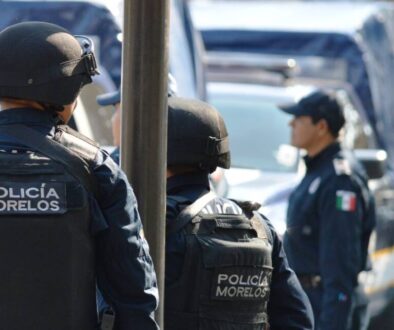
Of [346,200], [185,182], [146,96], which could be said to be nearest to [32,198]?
[146,96]

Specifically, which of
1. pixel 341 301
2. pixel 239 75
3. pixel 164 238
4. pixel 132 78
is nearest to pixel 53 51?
pixel 132 78

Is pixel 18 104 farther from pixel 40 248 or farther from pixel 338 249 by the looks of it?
pixel 338 249

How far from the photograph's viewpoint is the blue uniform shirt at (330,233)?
5.82m

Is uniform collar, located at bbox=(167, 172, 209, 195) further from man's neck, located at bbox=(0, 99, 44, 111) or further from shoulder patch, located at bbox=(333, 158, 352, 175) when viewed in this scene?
shoulder patch, located at bbox=(333, 158, 352, 175)

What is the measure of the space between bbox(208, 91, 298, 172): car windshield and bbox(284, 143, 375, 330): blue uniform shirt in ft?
7.88

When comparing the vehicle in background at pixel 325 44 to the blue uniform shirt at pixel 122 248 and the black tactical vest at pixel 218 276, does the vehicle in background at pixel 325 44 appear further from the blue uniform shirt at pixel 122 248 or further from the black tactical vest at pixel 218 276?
the blue uniform shirt at pixel 122 248

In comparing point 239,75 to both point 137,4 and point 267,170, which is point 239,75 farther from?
point 137,4

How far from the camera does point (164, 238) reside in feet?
11.8

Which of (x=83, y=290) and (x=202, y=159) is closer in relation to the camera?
(x=83, y=290)

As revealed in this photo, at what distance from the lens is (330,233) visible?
5.89 meters

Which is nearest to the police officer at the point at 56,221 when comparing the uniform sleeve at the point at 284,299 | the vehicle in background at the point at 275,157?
the uniform sleeve at the point at 284,299

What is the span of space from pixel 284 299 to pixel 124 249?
759mm

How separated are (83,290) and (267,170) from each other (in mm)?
5233

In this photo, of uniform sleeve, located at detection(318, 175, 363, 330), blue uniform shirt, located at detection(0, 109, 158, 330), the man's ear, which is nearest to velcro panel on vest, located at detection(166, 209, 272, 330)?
blue uniform shirt, located at detection(0, 109, 158, 330)
